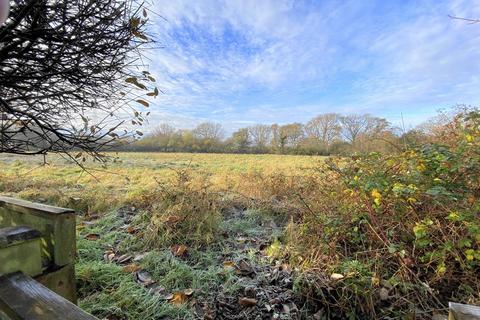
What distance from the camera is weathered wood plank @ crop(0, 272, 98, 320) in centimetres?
88

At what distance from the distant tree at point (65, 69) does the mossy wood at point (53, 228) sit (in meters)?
0.75

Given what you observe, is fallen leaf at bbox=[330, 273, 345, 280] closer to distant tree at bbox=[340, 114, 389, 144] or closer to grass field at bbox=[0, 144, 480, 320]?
grass field at bbox=[0, 144, 480, 320]

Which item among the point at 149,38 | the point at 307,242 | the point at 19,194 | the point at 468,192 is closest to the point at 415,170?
the point at 468,192

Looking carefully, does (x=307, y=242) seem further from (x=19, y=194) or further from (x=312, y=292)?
(x=19, y=194)

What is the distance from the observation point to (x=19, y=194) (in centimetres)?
579

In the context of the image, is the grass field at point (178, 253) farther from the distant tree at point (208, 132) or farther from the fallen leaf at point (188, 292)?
the distant tree at point (208, 132)

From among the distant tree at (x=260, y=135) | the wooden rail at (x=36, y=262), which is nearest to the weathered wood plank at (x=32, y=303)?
the wooden rail at (x=36, y=262)

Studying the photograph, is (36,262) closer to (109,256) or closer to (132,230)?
(109,256)

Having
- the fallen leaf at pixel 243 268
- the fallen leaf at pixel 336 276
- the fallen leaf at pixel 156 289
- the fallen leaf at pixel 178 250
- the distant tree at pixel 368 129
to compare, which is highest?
the distant tree at pixel 368 129

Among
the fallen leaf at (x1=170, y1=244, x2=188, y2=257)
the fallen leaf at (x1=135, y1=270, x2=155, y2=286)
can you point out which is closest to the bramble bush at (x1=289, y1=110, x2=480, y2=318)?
the fallen leaf at (x1=170, y1=244, x2=188, y2=257)

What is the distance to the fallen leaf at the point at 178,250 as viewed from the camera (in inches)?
129

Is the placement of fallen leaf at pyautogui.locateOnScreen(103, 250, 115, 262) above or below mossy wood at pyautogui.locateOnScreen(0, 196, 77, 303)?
below

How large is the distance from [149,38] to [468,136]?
303 cm

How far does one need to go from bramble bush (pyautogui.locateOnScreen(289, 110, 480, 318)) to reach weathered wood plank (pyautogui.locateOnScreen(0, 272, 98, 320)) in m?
2.19
